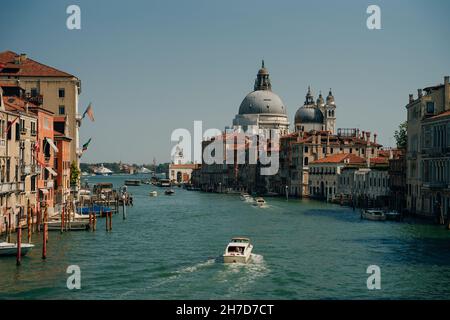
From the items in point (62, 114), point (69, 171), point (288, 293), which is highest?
point (62, 114)

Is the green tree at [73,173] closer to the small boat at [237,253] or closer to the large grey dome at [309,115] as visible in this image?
the small boat at [237,253]

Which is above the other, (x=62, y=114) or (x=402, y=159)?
(x=62, y=114)

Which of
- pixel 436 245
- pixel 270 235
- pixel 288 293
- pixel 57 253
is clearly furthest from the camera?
pixel 270 235

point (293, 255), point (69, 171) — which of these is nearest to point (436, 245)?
point (293, 255)

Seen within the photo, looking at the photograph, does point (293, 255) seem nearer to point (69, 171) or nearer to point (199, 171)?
point (69, 171)

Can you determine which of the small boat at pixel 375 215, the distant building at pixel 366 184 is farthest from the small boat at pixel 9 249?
the distant building at pixel 366 184

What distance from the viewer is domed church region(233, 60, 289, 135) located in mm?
127625

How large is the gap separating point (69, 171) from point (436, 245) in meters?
27.5

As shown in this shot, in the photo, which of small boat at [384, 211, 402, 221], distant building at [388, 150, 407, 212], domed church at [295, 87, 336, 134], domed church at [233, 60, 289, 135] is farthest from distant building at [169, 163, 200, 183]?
small boat at [384, 211, 402, 221]

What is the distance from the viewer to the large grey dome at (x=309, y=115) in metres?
117

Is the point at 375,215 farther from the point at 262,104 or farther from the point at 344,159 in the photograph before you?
the point at 262,104

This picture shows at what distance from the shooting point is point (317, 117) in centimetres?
11731

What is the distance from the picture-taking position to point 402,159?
51.5 meters

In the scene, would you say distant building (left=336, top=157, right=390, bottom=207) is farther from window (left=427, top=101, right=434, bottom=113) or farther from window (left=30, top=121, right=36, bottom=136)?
window (left=30, top=121, right=36, bottom=136)
